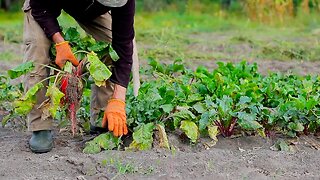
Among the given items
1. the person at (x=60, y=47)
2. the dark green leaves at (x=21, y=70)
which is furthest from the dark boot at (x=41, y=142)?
the dark green leaves at (x=21, y=70)

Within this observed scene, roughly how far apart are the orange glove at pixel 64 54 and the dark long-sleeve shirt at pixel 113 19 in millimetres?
97

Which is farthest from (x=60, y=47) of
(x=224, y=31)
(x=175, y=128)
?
(x=224, y=31)

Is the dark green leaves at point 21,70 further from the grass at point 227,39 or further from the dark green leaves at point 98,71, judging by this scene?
the grass at point 227,39

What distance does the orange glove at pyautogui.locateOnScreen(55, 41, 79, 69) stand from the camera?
14.4 ft

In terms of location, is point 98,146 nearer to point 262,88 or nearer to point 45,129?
point 45,129

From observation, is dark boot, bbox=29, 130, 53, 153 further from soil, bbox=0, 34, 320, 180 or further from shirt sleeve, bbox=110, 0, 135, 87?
shirt sleeve, bbox=110, 0, 135, 87

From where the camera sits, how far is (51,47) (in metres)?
4.52

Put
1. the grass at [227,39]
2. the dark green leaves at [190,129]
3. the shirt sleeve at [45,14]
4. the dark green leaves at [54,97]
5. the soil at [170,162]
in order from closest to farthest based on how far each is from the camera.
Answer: the soil at [170,162] → the dark green leaves at [54,97] → the shirt sleeve at [45,14] → the dark green leaves at [190,129] → the grass at [227,39]

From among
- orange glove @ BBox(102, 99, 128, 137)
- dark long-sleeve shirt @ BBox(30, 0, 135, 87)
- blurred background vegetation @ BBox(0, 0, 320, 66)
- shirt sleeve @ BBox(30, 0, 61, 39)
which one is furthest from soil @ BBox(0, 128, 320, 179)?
blurred background vegetation @ BBox(0, 0, 320, 66)

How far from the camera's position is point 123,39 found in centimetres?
450

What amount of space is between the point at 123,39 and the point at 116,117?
48 centimetres

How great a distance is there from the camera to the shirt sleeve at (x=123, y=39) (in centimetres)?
440

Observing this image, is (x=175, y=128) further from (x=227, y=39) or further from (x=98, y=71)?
(x=227, y=39)

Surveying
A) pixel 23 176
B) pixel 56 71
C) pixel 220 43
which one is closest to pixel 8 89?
pixel 56 71
